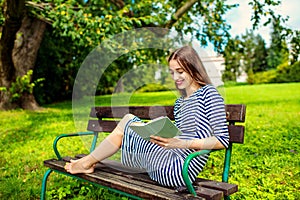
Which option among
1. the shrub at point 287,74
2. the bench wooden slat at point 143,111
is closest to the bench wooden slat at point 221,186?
the bench wooden slat at point 143,111

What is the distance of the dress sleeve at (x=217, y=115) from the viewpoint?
2143 mm

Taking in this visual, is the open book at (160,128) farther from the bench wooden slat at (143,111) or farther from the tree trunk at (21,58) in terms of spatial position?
the tree trunk at (21,58)

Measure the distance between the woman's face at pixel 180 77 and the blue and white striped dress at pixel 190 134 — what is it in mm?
68

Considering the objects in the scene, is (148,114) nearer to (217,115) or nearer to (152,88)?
(152,88)

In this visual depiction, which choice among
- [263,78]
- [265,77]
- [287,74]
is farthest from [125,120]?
[263,78]

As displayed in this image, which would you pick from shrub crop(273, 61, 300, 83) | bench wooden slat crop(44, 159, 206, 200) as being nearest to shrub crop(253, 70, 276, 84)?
shrub crop(273, 61, 300, 83)

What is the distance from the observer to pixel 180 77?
225cm

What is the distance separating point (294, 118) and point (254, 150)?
3227mm

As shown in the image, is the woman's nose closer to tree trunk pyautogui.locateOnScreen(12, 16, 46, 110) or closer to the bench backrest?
the bench backrest

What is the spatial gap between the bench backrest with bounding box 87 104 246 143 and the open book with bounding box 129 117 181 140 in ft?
1.66

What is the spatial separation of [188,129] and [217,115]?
0.75 ft

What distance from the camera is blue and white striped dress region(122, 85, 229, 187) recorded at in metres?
2.15

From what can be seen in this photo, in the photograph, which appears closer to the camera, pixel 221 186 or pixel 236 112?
pixel 221 186

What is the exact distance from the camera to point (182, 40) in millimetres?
2480
